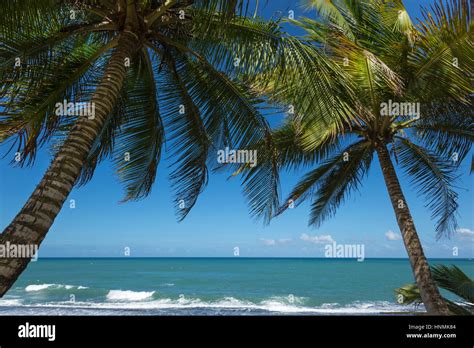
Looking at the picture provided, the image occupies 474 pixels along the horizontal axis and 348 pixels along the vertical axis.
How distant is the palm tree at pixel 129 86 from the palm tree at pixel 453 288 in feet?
19.6

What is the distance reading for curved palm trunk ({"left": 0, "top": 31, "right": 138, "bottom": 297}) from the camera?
3.82 meters

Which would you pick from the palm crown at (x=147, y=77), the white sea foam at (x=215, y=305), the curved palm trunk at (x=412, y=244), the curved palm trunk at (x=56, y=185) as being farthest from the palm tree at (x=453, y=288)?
the white sea foam at (x=215, y=305)

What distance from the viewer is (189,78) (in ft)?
25.7

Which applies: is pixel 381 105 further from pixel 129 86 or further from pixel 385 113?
pixel 129 86

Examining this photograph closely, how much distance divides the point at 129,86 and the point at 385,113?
5425 millimetres

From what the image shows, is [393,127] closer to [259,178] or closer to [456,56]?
[456,56]

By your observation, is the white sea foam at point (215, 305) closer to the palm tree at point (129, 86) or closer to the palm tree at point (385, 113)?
the palm tree at point (385, 113)

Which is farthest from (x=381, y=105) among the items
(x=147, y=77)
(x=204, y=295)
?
(x=204, y=295)

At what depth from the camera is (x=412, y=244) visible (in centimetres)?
859

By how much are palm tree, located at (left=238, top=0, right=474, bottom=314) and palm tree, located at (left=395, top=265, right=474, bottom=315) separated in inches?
67.8

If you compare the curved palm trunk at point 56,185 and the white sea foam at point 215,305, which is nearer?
the curved palm trunk at point 56,185

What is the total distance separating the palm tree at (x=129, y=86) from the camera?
4.80m

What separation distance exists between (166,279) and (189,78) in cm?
4454
